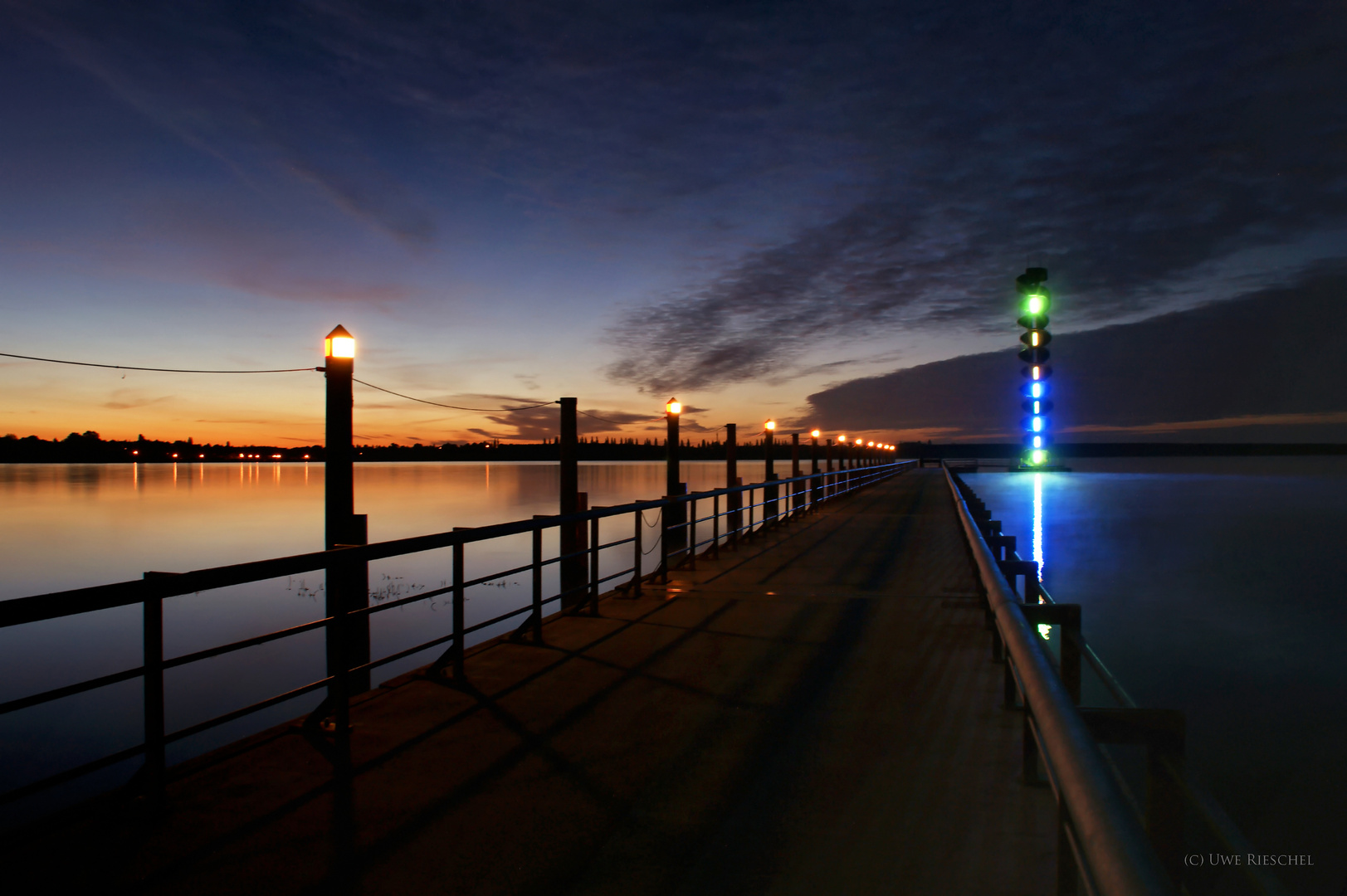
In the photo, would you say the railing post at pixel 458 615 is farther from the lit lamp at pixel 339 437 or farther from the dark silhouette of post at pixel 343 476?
the lit lamp at pixel 339 437

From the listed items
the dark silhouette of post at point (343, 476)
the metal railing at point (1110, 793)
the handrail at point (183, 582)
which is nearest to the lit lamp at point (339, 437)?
the dark silhouette of post at point (343, 476)

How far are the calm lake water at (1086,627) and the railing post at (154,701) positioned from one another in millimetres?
6056

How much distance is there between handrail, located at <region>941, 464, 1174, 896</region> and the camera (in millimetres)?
1098

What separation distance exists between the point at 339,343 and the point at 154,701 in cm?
331

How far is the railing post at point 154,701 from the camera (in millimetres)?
2963

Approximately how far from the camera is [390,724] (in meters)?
4.05

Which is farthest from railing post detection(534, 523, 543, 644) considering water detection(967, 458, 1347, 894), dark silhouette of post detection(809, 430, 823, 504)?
dark silhouette of post detection(809, 430, 823, 504)

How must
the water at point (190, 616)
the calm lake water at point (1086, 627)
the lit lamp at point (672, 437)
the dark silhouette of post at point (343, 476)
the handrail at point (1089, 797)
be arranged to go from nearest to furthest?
the handrail at point (1089, 797), the dark silhouette of post at point (343, 476), the calm lake water at point (1086, 627), the water at point (190, 616), the lit lamp at point (672, 437)

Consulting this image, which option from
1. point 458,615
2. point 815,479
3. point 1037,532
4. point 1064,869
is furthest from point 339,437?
point 1037,532

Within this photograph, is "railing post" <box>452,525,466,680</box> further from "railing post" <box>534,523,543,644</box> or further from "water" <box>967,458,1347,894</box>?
"water" <box>967,458,1347,894</box>

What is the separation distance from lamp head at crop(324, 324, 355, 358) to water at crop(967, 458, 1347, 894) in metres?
7.50

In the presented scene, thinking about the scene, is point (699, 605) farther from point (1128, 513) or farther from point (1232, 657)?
point (1128, 513)

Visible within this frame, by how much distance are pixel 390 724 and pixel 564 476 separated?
7097 millimetres

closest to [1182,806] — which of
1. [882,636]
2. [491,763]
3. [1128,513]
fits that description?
[491,763]
